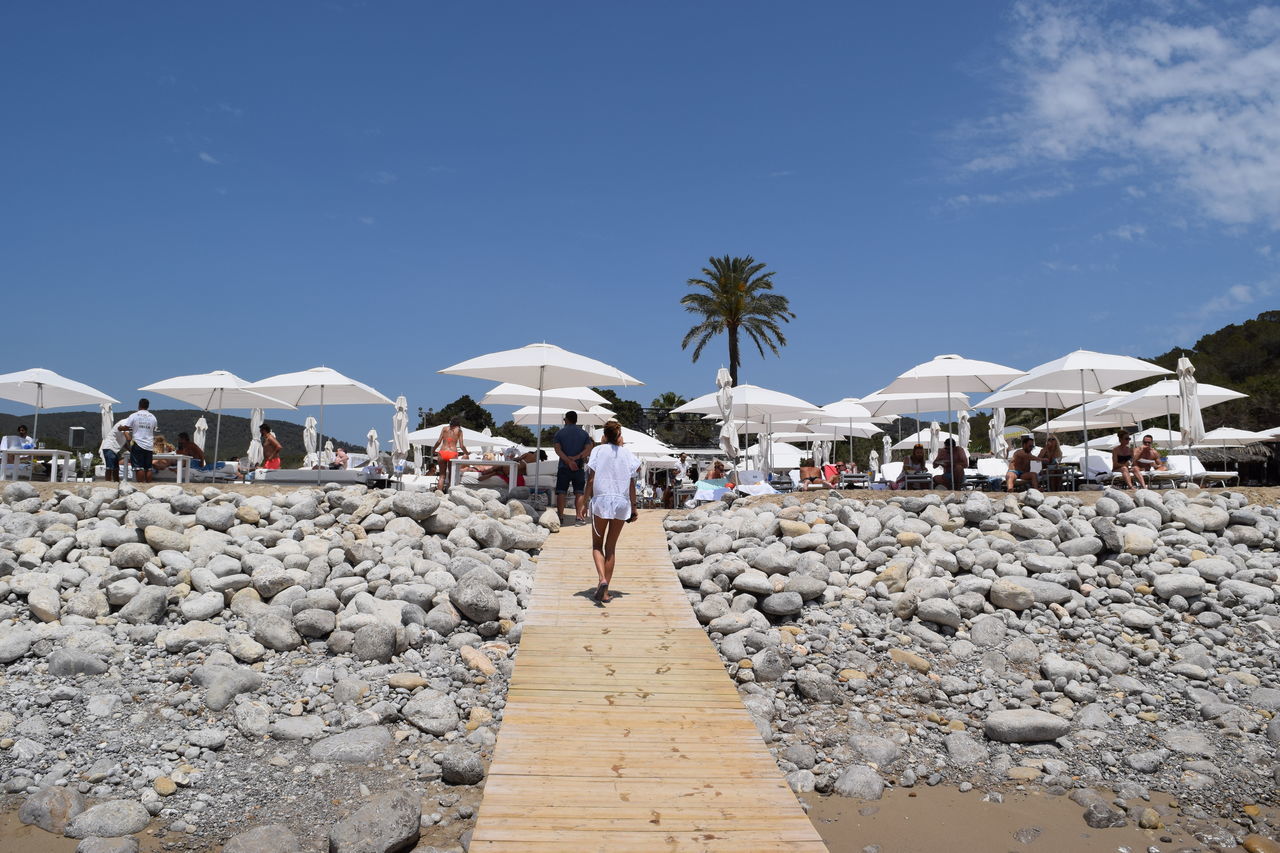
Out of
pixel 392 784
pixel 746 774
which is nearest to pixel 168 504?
pixel 392 784

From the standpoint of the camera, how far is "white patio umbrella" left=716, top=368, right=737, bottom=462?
53.7ft

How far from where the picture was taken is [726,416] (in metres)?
16.7

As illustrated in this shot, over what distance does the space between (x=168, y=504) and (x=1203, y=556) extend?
12.8 m

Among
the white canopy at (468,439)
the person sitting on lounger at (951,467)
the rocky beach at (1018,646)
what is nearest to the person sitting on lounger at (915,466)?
the person sitting on lounger at (951,467)

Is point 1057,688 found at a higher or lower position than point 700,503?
lower

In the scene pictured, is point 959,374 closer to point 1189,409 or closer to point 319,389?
point 1189,409

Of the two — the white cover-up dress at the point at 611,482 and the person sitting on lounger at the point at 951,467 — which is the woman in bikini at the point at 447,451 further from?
the person sitting on lounger at the point at 951,467

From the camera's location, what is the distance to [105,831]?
235 inches

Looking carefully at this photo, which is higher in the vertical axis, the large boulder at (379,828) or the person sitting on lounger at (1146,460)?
the person sitting on lounger at (1146,460)

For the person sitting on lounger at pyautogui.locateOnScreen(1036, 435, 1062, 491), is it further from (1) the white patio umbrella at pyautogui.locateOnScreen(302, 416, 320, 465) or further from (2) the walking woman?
(1) the white patio umbrella at pyautogui.locateOnScreen(302, 416, 320, 465)

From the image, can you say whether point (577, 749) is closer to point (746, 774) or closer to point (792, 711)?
point (746, 774)

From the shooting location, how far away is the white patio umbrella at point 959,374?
15945mm

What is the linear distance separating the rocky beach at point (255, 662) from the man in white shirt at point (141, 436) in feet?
10.1

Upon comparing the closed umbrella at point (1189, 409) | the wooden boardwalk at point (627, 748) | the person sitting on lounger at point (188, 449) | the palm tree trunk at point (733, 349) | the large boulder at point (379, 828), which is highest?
the palm tree trunk at point (733, 349)
